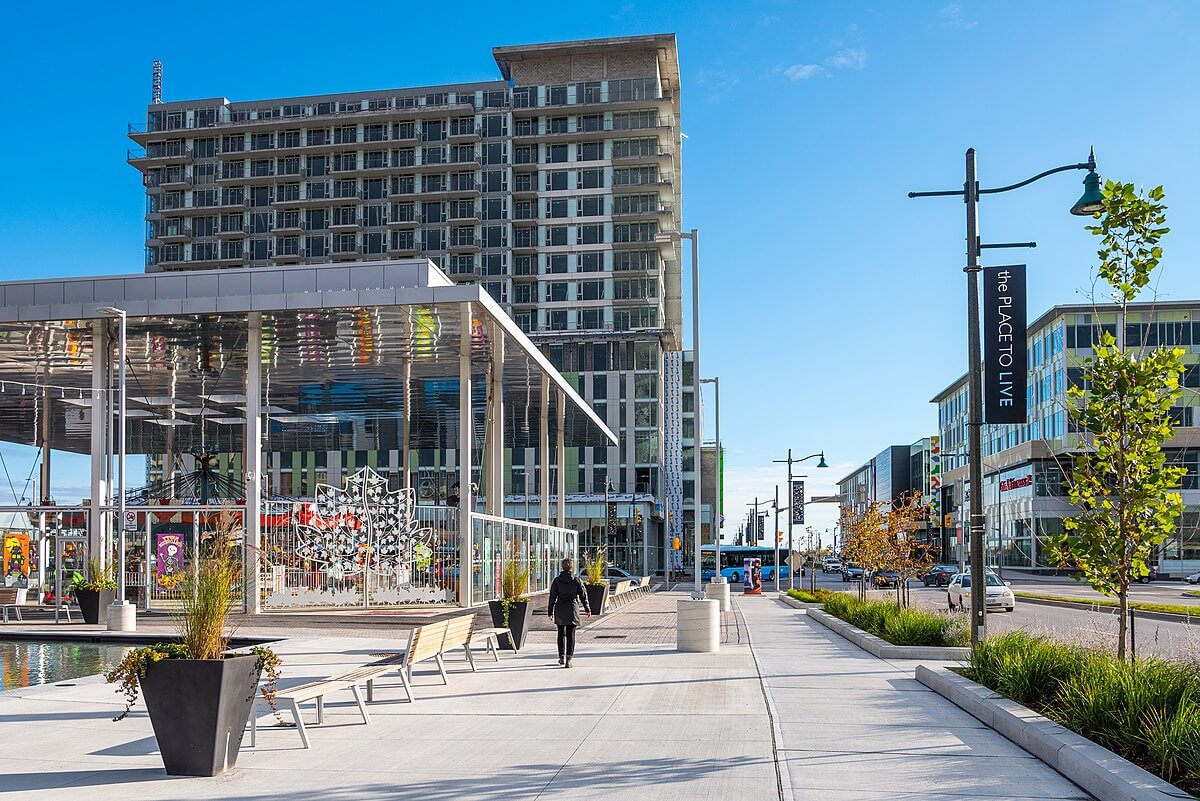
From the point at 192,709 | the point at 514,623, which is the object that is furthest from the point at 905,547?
the point at 192,709

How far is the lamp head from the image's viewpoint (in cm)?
1326

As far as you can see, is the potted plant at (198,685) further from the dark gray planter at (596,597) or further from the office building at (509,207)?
the office building at (509,207)

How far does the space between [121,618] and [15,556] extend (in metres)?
8.94

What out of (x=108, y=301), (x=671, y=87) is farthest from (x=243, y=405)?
(x=671, y=87)

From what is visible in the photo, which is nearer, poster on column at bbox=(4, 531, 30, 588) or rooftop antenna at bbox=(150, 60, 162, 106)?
poster on column at bbox=(4, 531, 30, 588)

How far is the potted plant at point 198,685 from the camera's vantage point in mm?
8891

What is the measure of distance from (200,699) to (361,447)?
195ft

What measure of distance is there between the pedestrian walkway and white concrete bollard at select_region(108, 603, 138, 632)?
13.5m

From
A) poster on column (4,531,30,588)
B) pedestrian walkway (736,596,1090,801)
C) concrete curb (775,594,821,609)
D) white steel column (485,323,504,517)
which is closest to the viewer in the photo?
pedestrian walkway (736,596,1090,801)

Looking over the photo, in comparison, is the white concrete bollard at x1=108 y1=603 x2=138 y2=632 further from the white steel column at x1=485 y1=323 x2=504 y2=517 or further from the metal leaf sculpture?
the white steel column at x1=485 y1=323 x2=504 y2=517

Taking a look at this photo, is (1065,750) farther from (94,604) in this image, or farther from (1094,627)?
(94,604)

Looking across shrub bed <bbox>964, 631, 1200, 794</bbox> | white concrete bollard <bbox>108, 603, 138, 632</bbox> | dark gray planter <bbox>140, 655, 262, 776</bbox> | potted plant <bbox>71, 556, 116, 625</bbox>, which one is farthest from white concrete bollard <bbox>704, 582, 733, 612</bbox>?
dark gray planter <bbox>140, 655, 262, 776</bbox>

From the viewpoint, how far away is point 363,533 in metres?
30.2

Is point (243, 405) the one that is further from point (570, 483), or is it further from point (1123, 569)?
point (570, 483)
